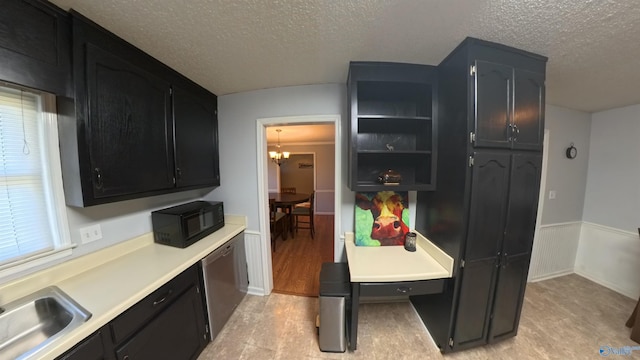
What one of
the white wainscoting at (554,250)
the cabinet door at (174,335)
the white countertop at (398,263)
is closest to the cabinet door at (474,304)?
the white countertop at (398,263)

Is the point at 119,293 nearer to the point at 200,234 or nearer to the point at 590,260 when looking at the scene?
the point at 200,234

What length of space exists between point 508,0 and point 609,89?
202cm

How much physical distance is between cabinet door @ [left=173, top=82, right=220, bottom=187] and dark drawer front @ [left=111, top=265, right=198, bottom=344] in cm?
77

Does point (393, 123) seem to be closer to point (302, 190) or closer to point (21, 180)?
point (21, 180)

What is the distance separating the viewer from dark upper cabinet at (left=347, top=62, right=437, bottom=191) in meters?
1.46

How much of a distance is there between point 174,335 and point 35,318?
2.17ft

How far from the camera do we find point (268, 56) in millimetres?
1362

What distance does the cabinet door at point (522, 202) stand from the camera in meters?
1.32

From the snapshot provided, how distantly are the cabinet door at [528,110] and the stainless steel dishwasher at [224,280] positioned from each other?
2.46 meters

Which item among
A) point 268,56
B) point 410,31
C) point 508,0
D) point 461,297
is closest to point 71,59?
point 268,56

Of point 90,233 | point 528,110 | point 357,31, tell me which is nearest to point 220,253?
point 90,233

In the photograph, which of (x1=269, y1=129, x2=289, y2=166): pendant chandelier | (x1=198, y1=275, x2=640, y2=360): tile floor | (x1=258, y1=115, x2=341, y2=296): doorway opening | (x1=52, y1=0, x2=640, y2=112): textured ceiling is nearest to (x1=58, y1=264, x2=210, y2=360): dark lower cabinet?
(x1=198, y1=275, x2=640, y2=360): tile floor

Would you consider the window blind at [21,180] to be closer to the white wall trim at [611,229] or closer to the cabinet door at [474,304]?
the cabinet door at [474,304]

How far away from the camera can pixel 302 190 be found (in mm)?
6211
